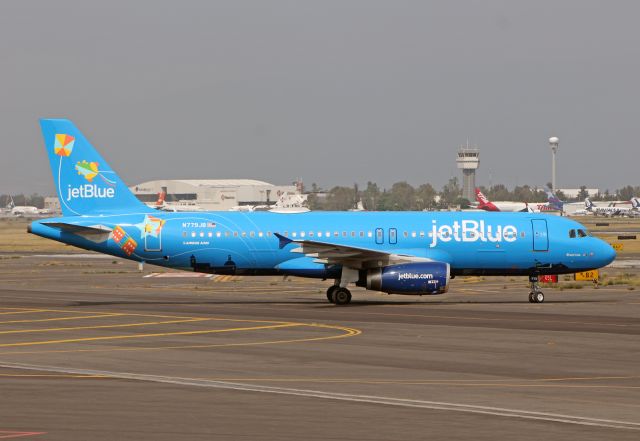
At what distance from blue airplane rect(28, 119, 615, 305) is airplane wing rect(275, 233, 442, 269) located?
0.18 ft

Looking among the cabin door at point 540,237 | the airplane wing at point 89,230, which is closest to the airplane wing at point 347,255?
the cabin door at point 540,237

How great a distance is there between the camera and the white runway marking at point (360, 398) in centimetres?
1812

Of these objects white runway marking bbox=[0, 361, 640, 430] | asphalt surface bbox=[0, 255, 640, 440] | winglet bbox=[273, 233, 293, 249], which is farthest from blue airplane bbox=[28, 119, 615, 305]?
white runway marking bbox=[0, 361, 640, 430]

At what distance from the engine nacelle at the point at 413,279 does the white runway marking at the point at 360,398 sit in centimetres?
2087

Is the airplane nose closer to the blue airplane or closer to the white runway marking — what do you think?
the blue airplane

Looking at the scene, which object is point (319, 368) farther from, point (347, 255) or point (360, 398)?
point (347, 255)

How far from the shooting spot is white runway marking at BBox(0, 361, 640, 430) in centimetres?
1812

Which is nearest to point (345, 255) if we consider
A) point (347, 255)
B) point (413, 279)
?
point (347, 255)

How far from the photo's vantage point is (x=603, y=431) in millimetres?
17078

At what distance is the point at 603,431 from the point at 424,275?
27.0 m

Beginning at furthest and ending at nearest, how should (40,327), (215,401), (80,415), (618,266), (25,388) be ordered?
(618,266) < (40,327) < (25,388) < (215,401) < (80,415)

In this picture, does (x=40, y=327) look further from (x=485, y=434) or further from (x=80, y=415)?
(x=485, y=434)

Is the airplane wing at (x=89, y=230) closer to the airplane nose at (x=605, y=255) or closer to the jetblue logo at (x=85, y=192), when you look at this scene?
the jetblue logo at (x=85, y=192)

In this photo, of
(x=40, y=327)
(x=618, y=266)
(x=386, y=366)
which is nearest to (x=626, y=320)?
(x=386, y=366)
